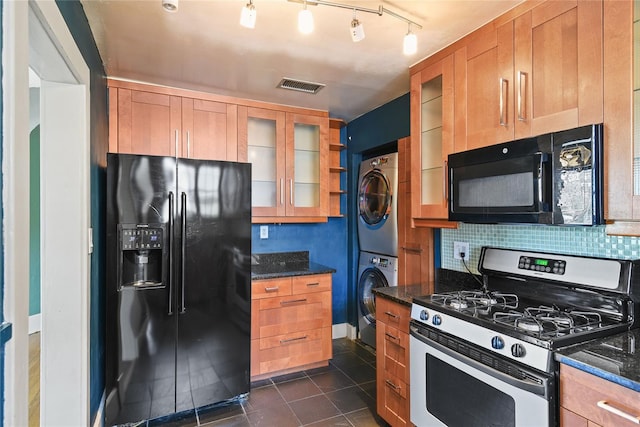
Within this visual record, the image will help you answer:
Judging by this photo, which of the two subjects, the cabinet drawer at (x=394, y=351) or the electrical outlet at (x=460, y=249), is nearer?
the cabinet drawer at (x=394, y=351)

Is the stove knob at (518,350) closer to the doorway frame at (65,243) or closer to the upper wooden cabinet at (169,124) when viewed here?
the doorway frame at (65,243)

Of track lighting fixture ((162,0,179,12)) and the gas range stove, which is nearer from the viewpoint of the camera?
the gas range stove

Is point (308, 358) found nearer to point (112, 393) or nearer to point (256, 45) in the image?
point (112, 393)

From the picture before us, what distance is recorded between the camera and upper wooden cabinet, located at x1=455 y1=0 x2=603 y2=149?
1.39 metres

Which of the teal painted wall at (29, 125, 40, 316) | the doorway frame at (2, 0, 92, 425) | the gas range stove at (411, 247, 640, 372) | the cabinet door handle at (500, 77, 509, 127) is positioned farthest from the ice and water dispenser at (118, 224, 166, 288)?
the cabinet door handle at (500, 77, 509, 127)

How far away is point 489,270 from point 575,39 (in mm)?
1235

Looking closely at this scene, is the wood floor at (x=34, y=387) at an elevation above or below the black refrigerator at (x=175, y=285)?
below

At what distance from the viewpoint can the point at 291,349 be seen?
2.94 meters

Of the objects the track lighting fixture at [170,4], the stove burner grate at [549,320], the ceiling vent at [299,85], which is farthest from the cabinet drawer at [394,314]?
the track lighting fixture at [170,4]

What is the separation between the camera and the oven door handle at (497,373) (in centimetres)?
124

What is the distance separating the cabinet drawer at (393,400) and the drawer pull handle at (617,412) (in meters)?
1.02

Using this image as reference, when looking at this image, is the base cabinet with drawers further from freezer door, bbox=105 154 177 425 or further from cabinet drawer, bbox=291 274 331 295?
freezer door, bbox=105 154 177 425

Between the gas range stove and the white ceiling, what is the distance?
1.31 metres

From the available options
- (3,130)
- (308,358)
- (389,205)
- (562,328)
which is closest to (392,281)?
(389,205)
